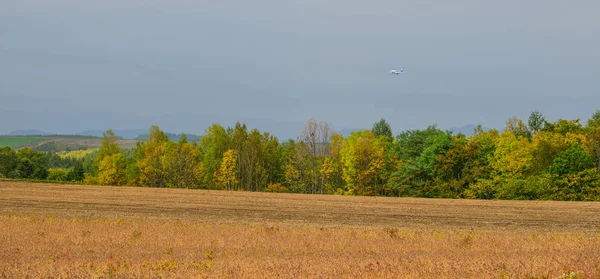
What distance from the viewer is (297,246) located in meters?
23.1

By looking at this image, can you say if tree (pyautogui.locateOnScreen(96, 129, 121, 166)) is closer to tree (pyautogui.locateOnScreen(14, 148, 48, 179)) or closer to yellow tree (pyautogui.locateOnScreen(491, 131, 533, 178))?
tree (pyautogui.locateOnScreen(14, 148, 48, 179))

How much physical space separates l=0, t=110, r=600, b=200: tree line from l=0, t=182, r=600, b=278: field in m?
33.2

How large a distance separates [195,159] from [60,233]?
98.0 metres

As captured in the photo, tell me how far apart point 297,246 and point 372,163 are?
76.6 m

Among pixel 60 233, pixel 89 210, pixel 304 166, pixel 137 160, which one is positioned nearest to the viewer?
pixel 60 233

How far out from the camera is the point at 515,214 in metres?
47.9

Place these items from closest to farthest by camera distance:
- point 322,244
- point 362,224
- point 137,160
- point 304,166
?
point 322,244
point 362,224
point 304,166
point 137,160

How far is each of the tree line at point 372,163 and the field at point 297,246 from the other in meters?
33.2

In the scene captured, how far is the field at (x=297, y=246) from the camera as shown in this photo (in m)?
14.8

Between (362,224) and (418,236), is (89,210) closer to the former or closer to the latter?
(362,224)

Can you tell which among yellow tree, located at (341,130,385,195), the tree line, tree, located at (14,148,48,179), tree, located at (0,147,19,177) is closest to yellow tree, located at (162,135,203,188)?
the tree line

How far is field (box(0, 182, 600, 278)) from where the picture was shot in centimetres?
1477

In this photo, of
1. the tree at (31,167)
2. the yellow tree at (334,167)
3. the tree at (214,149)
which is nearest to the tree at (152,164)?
the tree at (214,149)

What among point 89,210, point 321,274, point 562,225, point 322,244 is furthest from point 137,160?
point 321,274
